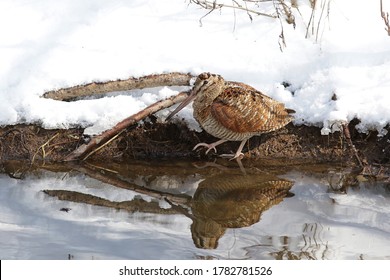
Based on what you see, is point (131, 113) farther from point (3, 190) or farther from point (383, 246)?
point (383, 246)

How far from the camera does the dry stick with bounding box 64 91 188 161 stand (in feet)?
22.5

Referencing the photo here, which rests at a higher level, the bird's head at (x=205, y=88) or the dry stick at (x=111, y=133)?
the bird's head at (x=205, y=88)

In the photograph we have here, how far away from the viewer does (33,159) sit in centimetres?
694

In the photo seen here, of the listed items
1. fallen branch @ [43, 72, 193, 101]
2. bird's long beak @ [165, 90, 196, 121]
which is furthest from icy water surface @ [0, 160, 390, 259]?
fallen branch @ [43, 72, 193, 101]

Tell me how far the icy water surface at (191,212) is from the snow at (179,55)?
554mm

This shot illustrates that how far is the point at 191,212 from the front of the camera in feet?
19.1

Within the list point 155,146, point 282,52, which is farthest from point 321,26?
point 155,146

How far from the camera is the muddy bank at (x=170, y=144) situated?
697 cm

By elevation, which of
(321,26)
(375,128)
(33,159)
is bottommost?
(33,159)

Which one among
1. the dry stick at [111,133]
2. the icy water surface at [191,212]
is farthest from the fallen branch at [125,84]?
the icy water surface at [191,212]

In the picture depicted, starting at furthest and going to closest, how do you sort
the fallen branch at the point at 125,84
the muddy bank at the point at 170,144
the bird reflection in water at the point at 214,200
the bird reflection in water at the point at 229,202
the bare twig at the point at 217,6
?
the bare twig at the point at 217,6, the fallen branch at the point at 125,84, the muddy bank at the point at 170,144, the bird reflection in water at the point at 214,200, the bird reflection in water at the point at 229,202

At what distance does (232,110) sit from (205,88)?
32 cm

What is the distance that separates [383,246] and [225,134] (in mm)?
2109

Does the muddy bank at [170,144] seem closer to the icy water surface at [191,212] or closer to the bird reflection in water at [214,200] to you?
the icy water surface at [191,212]
